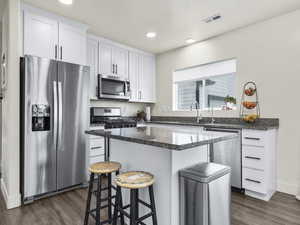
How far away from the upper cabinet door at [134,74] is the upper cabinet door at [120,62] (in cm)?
14

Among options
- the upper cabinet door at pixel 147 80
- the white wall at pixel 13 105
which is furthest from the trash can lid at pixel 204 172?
the upper cabinet door at pixel 147 80

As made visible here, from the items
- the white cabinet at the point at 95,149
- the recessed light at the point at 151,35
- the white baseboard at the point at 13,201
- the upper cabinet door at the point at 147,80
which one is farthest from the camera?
the upper cabinet door at the point at 147,80

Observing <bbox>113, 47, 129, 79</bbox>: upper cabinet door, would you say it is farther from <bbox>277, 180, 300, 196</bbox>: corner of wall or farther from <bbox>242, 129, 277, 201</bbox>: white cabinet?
<bbox>277, 180, 300, 196</bbox>: corner of wall

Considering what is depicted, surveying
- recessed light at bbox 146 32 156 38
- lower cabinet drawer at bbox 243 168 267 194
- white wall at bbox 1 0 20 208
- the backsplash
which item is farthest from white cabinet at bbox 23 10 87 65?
lower cabinet drawer at bbox 243 168 267 194

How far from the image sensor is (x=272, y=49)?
9.37 ft

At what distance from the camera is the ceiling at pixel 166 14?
2477 millimetres

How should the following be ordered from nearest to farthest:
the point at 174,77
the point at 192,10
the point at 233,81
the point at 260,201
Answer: the point at 260,201, the point at 192,10, the point at 233,81, the point at 174,77

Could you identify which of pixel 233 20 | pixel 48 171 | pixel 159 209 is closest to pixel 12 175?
pixel 48 171

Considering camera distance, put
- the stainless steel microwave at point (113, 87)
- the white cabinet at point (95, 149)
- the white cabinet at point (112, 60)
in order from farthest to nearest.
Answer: the white cabinet at point (112, 60)
the stainless steel microwave at point (113, 87)
the white cabinet at point (95, 149)

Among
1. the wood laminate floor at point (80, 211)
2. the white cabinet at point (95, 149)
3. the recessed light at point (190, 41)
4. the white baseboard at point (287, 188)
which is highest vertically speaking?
the recessed light at point (190, 41)

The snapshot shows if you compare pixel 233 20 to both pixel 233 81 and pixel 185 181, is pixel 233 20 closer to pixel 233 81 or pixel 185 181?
pixel 233 81

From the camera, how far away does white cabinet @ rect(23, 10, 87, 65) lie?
99.5 inches

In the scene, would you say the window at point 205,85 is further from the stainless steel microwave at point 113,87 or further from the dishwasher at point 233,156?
the stainless steel microwave at point 113,87

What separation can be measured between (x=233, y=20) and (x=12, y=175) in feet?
12.7
